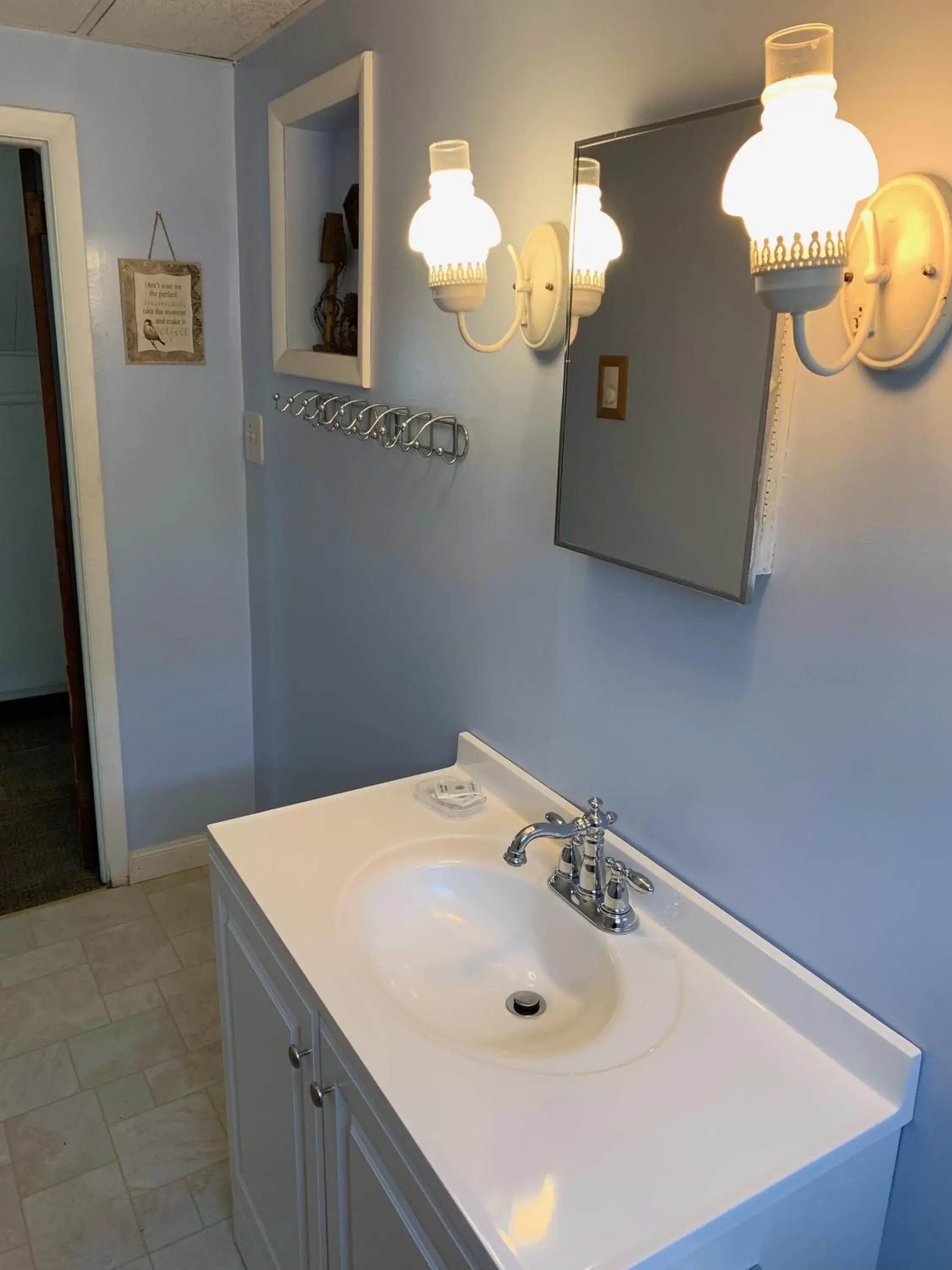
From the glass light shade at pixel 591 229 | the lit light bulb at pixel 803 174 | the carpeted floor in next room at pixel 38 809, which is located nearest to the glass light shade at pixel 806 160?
the lit light bulb at pixel 803 174

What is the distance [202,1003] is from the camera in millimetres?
2332

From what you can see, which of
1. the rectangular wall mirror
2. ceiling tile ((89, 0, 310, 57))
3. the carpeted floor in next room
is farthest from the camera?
the carpeted floor in next room

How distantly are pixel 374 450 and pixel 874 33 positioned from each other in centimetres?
120

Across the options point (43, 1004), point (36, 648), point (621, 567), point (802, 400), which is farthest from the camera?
point (36, 648)

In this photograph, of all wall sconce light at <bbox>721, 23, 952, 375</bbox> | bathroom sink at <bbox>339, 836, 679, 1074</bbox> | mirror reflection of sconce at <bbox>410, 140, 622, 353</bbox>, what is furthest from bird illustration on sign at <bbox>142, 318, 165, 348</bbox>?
wall sconce light at <bbox>721, 23, 952, 375</bbox>

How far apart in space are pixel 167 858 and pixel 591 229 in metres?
2.24

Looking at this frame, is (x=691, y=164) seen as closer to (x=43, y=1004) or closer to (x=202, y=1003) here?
(x=202, y=1003)

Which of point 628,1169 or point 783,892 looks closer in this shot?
point 628,1169

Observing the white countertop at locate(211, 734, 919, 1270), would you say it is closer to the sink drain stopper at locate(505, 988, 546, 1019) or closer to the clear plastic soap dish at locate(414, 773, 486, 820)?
the sink drain stopper at locate(505, 988, 546, 1019)

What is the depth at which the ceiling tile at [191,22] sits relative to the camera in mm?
1950

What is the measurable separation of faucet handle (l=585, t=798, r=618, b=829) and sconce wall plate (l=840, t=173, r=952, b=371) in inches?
26.6

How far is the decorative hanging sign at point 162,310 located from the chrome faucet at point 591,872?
1.73 m

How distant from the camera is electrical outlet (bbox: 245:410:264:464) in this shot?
2.55 metres

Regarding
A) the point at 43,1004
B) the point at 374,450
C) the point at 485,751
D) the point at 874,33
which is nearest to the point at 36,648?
the point at 43,1004
